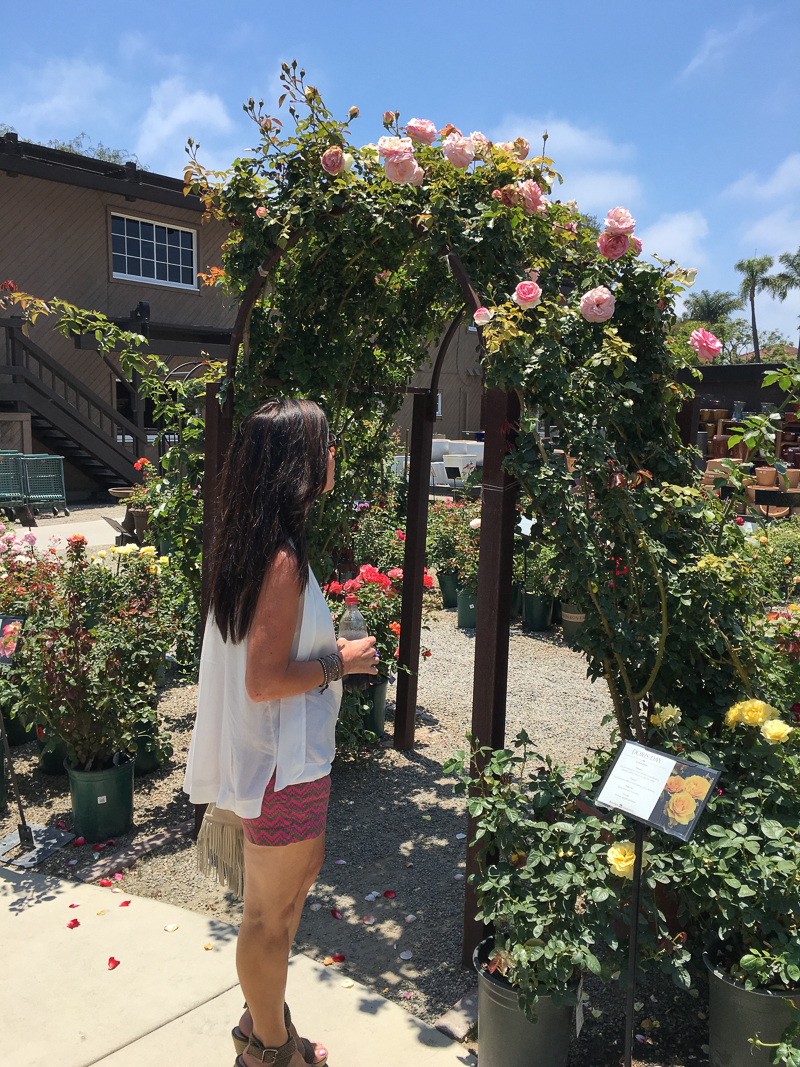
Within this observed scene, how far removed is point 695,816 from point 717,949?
737mm

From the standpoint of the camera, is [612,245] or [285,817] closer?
[285,817]

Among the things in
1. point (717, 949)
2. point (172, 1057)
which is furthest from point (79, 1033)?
point (717, 949)

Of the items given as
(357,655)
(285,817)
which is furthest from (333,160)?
(285,817)

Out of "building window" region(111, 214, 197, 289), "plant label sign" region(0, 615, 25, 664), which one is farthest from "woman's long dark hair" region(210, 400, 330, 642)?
"building window" region(111, 214, 197, 289)

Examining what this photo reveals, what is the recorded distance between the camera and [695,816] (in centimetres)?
174

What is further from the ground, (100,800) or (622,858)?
(622,858)

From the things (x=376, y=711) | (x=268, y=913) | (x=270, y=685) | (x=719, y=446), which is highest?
(x=719, y=446)

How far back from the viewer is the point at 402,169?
2.65 metres

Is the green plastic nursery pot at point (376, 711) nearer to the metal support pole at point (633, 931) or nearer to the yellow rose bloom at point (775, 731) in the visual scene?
the yellow rose bloom at point (775, 731)

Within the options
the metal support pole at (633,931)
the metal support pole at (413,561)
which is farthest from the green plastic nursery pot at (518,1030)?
the metal support pole at (413,561)

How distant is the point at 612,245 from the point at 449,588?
229 inches

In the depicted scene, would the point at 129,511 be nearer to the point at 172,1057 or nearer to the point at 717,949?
the point at 172,1057

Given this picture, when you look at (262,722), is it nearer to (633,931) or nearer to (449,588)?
(633,931)

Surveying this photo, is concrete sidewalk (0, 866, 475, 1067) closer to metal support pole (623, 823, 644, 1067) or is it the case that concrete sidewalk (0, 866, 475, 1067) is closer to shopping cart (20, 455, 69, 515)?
metal support pole (623, 823, 644, 1067)
